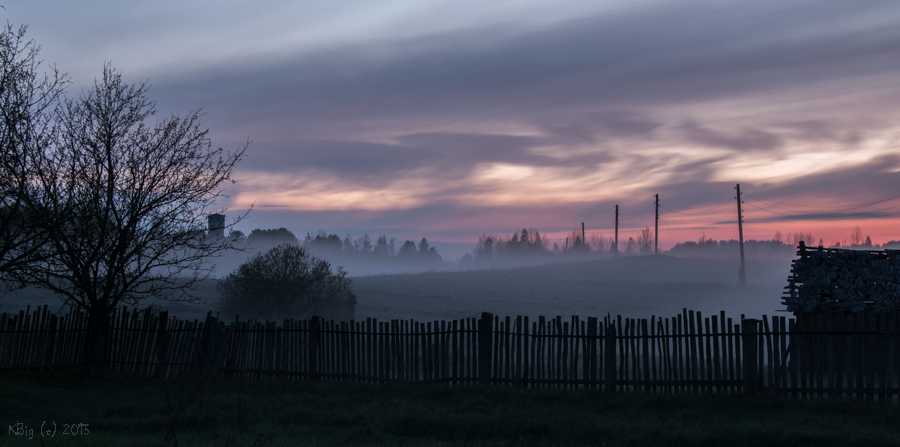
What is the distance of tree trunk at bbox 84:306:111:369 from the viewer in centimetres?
1443

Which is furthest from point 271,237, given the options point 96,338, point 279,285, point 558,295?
point 96,338

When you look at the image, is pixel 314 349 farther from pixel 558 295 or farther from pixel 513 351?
pixel 558 295

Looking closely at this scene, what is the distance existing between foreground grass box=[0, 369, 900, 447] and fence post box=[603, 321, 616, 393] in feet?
1.35

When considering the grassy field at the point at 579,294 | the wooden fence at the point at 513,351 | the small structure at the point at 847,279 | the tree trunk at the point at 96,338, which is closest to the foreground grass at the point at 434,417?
the wooden fence at the point at 513,351

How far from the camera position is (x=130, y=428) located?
9180mm

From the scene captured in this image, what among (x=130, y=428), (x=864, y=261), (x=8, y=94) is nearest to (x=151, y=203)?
(x=8, y=94)

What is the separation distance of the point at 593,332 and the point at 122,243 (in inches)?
428

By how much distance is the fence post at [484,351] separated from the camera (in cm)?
1233

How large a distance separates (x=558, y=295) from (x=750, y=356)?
137 feet

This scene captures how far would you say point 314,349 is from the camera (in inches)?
539

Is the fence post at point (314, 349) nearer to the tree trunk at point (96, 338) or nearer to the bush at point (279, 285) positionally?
the tree trunk at point (96, 338)

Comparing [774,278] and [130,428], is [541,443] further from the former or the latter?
[774,278]

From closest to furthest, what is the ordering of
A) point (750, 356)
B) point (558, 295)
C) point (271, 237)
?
point (750, 356)
point (558, 295)
point (271, 237)

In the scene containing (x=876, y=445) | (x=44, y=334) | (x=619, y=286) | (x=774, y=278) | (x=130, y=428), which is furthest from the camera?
(x=774, y=278)
